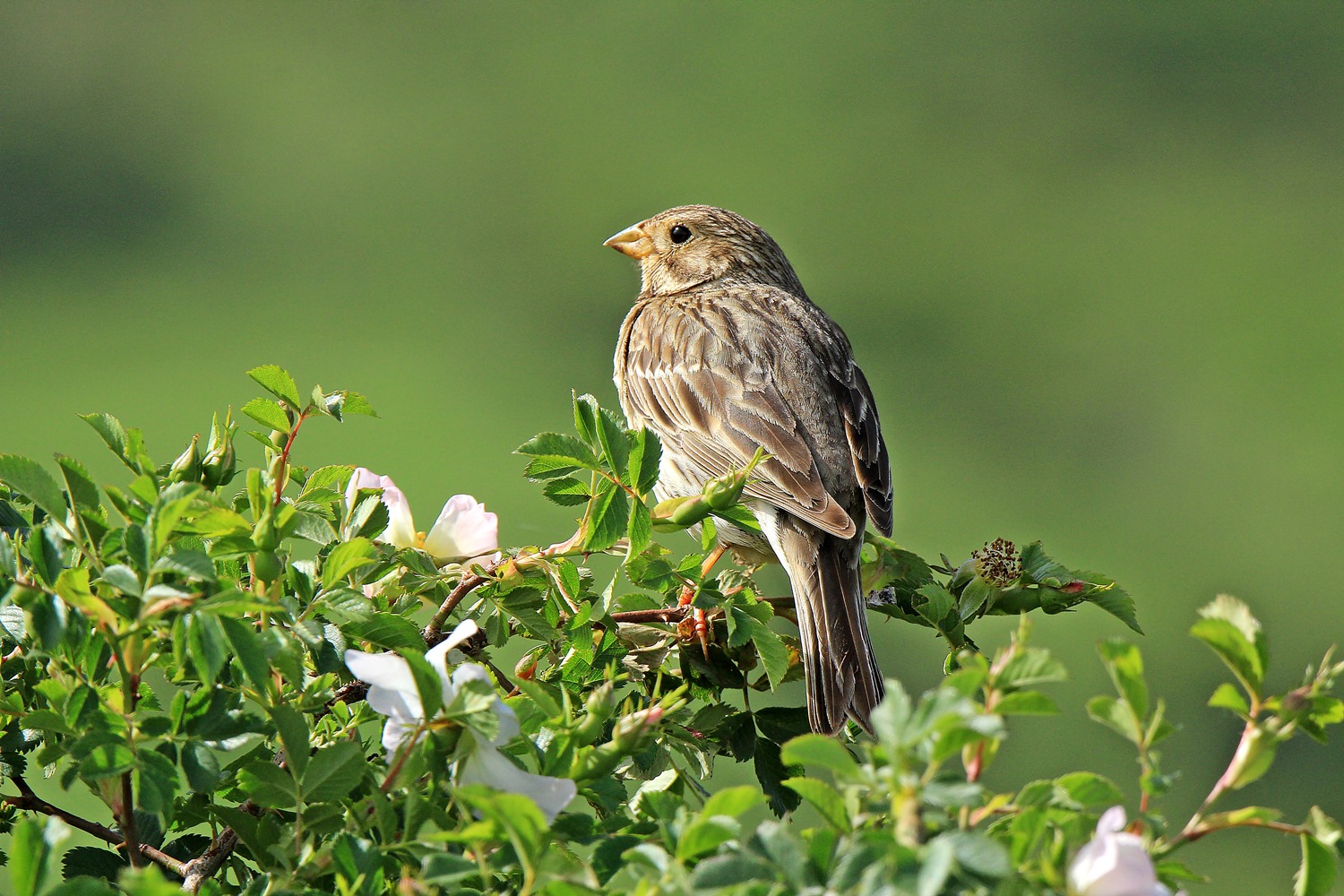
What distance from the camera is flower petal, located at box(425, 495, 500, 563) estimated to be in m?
1.27

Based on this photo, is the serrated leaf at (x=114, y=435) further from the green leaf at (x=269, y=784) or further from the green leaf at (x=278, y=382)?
the green leaf at (x=269, y=784)

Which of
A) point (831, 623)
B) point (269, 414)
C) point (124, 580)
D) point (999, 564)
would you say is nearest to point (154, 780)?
point (124, 580)

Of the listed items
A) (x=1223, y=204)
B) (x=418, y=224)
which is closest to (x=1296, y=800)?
(x=1223, y=204)

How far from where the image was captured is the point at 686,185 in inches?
293

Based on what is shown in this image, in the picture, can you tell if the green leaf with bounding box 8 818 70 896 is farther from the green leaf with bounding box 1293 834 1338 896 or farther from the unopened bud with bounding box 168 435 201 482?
the green leaf with bounding box 1293 834 1338 896

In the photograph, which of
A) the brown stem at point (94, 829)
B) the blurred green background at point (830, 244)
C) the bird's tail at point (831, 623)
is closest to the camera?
the brown stem at point (94, 829)

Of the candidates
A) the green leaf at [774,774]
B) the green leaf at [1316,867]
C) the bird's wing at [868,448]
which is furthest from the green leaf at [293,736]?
the bird's wing at [868,448]

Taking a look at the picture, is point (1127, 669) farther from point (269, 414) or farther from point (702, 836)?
point (269, 414)

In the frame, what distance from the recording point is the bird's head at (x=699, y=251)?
3.49 metres

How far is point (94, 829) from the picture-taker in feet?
3.35

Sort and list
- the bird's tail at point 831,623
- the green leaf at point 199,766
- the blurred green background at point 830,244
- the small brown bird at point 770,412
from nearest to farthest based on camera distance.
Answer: the green leaf at point 199,766, the bird's tail at point 831,623, the small brown bird at point 770,412, the blurred green background at point 830,244

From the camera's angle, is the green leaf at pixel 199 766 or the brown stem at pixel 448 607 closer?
the green leaf at pixel 199 766

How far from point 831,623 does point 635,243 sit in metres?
1.83

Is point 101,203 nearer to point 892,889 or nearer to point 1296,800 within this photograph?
point 1296,800
